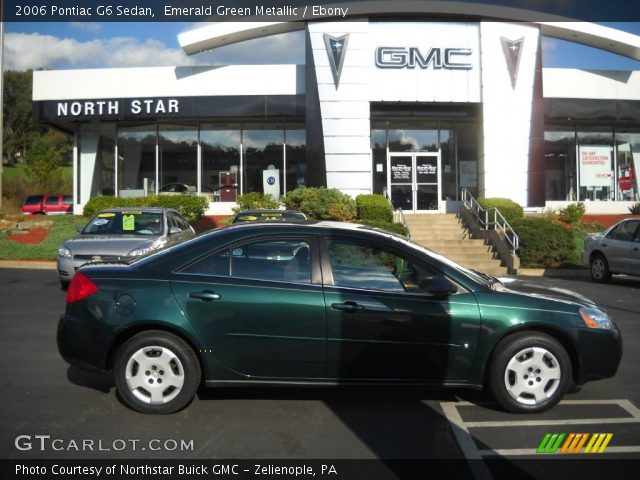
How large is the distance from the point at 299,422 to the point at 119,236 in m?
7.62

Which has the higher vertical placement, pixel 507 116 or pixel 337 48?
pixel 337 48

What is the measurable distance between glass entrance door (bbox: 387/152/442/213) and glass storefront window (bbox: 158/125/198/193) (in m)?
7.90

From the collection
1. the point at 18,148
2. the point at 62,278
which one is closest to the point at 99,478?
the point at 62,278

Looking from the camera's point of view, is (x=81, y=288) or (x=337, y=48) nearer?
(x=81, y=288)

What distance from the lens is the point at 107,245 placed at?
429 inches

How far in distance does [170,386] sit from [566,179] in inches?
924

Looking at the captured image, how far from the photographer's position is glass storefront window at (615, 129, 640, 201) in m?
25.3

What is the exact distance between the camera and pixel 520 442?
4453 millimetres

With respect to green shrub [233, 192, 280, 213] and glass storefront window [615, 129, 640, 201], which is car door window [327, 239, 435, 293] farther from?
glass storefront window [615, 129, 640, 201]

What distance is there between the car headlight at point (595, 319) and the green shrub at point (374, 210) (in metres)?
13.9

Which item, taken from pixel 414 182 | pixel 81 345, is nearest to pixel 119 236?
pixel 81 345

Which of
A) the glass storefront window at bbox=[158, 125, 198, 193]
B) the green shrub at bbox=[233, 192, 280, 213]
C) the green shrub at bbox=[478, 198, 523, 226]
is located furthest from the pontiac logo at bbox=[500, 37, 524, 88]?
the glass storefront window at bbox=[158, 125, 198, 193]

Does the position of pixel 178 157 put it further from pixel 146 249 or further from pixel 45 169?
pixel 45 169

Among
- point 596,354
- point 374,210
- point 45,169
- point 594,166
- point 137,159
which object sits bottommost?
point 596,354
